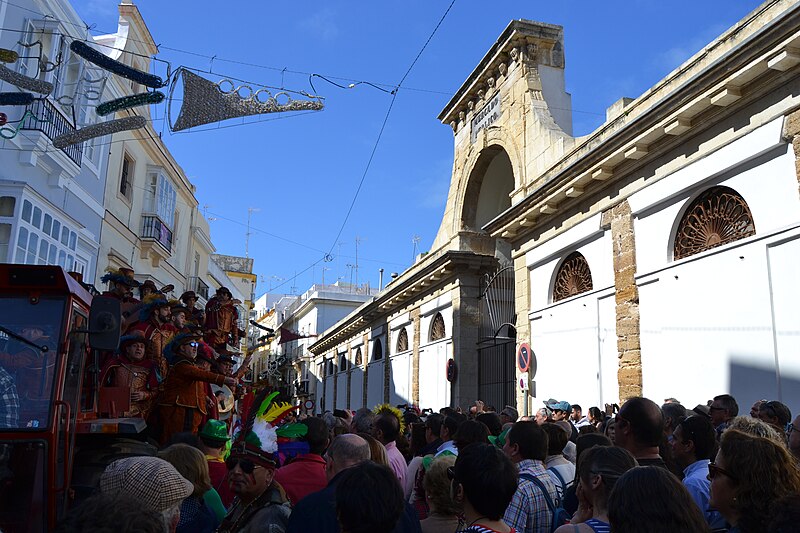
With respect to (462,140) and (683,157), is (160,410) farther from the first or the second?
(462,140)

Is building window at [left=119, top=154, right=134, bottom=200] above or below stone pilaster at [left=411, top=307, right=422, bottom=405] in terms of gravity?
above

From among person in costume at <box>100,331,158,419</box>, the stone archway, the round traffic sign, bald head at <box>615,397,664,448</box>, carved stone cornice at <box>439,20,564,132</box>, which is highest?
carved stone cornice at <box>439,20,564,132</box>

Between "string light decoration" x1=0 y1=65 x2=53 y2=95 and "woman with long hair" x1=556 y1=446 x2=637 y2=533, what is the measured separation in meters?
9.09

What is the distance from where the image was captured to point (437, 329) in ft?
62.1

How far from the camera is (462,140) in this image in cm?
1880

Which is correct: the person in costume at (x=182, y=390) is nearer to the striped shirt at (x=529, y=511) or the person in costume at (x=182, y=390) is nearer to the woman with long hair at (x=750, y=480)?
the striped shirt at (x=529, y=511)

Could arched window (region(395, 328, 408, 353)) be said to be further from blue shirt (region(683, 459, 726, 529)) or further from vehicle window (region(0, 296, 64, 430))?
blue shirt (region(683, 459, 726, 529))

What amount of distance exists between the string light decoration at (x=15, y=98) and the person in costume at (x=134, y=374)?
5.21 metres

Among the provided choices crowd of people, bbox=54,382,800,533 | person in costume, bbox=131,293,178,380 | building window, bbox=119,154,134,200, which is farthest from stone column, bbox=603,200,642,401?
building window, bbox=119,154,134,200

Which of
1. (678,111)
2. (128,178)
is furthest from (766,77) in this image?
(128,178)

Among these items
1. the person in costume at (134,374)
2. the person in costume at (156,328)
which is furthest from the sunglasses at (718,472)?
the person in costume at (156,328)

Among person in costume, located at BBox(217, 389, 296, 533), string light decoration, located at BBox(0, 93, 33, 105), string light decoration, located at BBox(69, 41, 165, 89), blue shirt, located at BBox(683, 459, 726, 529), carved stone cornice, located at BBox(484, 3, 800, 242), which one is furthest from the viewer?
string light decoration, located at BBox(69, 41, 165, 89)

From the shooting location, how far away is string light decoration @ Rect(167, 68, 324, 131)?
10375 mm

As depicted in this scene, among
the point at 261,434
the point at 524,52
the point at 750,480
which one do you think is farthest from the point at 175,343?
the point at 524,52
